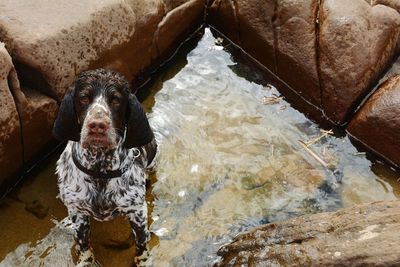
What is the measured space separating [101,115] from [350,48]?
3.66 meters

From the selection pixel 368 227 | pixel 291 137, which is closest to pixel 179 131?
pixel 291 137

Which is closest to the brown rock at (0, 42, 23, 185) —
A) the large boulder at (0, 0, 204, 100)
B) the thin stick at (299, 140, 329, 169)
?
the large boulder at (0, 0, 204, 100)

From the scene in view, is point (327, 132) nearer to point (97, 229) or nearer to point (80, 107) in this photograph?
point (97, 229)

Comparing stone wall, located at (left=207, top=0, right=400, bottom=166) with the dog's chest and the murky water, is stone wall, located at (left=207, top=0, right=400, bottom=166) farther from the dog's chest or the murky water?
the dog's chest

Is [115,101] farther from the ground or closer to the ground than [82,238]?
farther from the ground

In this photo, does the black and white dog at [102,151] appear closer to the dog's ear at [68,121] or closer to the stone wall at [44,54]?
the dog's ear at [68,121]

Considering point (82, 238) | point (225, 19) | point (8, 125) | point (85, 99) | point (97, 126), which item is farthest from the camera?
point (225, 19)

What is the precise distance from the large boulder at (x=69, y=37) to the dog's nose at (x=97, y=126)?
1.65m

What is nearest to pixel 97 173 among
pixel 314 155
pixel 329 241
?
pixel 329 241

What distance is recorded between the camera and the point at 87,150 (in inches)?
151

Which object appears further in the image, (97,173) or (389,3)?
(389,3)

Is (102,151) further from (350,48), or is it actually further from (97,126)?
(350,48)

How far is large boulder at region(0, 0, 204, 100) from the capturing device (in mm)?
4730

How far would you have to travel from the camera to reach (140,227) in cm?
432
